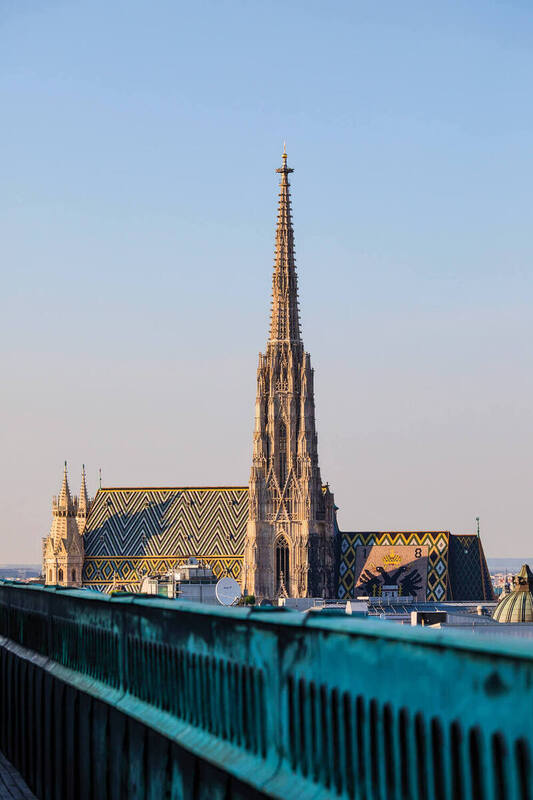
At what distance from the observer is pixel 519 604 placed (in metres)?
91.1

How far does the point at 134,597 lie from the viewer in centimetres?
1606

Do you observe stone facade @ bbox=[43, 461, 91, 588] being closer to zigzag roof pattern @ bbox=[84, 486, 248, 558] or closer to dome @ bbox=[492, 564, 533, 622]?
zigzag roof pattern @ bbox=[84, 486, 248, 558]

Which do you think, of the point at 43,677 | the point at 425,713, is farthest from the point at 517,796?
the point at 43,677

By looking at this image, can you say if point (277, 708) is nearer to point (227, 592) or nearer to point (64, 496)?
point (227, 592)

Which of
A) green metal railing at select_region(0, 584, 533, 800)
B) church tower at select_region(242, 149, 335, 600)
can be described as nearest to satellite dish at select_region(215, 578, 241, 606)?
church tower at select_region(242, 149, 335, 600)

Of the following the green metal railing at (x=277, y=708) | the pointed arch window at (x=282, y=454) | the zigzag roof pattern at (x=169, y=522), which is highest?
the pointed arch window at (x=282, y=454)

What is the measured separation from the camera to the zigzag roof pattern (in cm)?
17481

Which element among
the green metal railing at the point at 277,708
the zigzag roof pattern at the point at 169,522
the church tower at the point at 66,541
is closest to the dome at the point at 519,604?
the green metal railing at the point at 277,708

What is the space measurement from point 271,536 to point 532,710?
156m

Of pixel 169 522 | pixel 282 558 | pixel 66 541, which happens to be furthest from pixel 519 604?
pixel 66 541

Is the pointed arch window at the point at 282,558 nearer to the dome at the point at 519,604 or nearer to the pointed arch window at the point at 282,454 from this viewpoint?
the pointed arch window at the point at 282,454

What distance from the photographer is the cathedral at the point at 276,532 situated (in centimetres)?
15800

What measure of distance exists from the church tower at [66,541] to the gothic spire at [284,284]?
1493 inches

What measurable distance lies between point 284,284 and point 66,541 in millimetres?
41077
